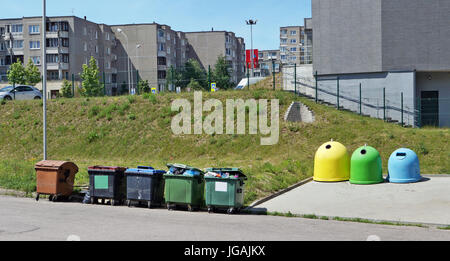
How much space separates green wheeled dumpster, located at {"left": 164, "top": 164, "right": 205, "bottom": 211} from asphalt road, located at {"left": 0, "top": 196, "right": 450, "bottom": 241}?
35 centimetres

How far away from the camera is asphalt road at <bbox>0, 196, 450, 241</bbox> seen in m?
8.76

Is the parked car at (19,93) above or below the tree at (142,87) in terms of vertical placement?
below

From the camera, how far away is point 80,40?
78375 millimetres

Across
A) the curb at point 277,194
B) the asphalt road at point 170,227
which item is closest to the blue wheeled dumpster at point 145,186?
the asphalt road at point 170,227

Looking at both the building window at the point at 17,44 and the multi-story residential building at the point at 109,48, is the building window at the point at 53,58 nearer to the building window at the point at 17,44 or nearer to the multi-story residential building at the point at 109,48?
the multi-story residential building at the point at 109,48

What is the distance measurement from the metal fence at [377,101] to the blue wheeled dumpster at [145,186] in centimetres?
1707

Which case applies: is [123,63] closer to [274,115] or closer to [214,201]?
[274,115]

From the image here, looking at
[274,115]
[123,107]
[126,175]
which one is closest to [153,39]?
[123,107]

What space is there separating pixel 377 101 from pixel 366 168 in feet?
48.2

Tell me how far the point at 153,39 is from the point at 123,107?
60.7 meters

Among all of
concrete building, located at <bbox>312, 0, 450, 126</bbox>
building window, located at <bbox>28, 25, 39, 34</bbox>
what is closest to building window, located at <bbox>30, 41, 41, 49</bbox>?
building window, located at <bbox>28, 25, 39, 34</bbox>

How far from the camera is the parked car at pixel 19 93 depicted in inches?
1432

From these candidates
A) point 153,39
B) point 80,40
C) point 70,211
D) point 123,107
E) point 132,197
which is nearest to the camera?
point 70,211

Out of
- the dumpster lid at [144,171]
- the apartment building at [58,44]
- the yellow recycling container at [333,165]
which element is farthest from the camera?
the apartment building at [58,44]
